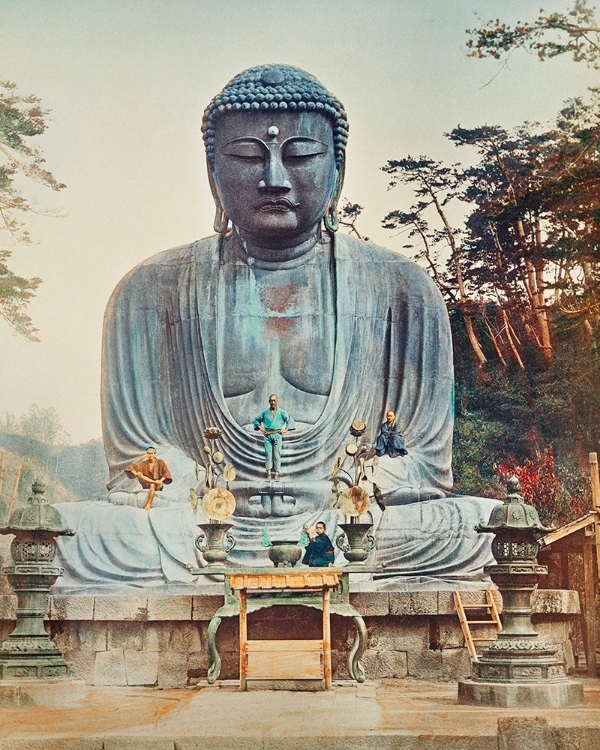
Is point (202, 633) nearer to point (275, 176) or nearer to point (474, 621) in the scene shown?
point (474, 621)

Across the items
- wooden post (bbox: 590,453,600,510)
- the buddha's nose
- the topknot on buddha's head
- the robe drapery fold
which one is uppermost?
the topknot on buddha's head

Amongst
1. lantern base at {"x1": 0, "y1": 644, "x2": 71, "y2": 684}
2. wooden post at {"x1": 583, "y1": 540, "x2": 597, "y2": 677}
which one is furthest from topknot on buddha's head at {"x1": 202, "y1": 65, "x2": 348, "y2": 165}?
lantern base at {"x1": 0, "y1": 644, "x2": 71, "y2": 684}

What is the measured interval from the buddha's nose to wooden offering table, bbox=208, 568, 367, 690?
152 inches

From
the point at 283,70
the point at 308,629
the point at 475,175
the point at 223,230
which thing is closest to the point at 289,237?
the point at 223,230

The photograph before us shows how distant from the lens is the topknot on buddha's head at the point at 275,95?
11.5 metres

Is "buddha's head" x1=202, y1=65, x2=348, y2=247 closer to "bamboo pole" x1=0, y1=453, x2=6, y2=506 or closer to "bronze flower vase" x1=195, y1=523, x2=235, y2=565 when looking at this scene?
"bamboo pole" x1=0, y1=453, x2=6, y2=506

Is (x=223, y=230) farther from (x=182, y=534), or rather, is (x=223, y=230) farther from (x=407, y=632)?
(x=407, y=632)

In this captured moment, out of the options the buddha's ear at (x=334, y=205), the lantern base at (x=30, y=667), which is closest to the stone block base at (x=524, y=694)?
the lantern base at (x=30, y=667)

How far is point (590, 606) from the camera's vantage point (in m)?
10.6

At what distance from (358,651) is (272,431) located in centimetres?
274

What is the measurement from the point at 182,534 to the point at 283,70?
4.02m

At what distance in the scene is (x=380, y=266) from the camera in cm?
1196

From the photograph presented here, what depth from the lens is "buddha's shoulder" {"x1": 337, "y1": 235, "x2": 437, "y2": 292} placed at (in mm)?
11938

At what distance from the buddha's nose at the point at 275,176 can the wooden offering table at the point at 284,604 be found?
387 centimetres
